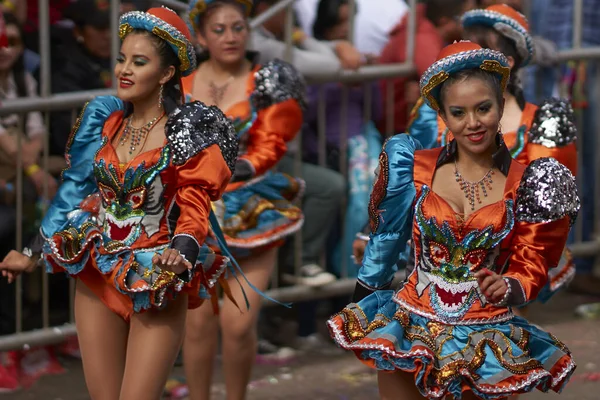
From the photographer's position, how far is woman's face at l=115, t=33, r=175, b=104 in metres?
5.23

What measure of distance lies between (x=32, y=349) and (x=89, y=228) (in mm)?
2222

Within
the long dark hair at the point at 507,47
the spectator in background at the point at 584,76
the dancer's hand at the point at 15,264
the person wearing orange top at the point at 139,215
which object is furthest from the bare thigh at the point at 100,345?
the spectator in background at the point at 584,76

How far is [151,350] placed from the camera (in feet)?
16.7

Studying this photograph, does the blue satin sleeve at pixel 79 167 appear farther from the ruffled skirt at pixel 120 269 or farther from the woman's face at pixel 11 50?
the woman's face at pixel 11 50

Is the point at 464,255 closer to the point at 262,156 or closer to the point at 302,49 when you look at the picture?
the point at 262,156

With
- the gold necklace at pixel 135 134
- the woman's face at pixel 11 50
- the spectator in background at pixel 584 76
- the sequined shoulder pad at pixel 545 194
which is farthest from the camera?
the spectator in background at pixel 584 76

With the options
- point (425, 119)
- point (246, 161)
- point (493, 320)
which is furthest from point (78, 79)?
point (493, 320)

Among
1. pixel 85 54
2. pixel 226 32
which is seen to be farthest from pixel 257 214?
pixel 85 54

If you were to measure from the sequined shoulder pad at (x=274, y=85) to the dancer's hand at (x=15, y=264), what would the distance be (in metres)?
1.79

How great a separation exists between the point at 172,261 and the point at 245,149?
1.91 m

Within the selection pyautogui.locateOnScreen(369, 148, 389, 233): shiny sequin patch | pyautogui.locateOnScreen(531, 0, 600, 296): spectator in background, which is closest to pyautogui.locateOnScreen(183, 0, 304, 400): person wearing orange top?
pyautogui.locateOnScreen(369, 148, 389, 233): shiny sequin patch

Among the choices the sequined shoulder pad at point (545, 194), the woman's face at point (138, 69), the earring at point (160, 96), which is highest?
the woman's face at point (138, 69)

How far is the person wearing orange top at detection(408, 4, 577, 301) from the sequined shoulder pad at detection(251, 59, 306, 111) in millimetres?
726

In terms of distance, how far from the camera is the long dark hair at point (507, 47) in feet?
20.5
